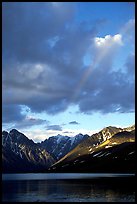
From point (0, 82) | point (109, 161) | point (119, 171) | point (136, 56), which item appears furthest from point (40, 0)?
point (109, 161)

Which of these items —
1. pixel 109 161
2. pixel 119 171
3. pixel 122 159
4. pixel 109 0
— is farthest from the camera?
pixel 109 161

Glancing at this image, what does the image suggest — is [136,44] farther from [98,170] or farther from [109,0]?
[98,170]

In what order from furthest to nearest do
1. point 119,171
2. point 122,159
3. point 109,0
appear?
1. point 122,159
2. point 119,171
3. point 109,0

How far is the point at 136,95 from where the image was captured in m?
6.29

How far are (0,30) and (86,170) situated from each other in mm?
180180

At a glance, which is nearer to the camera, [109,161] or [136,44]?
[136,44]

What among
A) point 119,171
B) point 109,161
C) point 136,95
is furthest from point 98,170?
point 136,95

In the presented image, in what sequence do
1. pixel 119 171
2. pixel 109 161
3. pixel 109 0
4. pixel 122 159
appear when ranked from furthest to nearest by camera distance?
pixel 109 161 < pixel 122 159 < pixel 119 171 < pixel 109 0

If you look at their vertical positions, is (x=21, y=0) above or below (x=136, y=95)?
above

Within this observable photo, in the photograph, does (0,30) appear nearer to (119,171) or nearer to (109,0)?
(109,0)

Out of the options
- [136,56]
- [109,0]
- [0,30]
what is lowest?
[136,56]

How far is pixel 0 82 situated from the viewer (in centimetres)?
613

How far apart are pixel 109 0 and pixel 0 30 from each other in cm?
224

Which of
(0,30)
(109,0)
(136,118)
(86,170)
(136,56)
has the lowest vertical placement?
(86,170)
